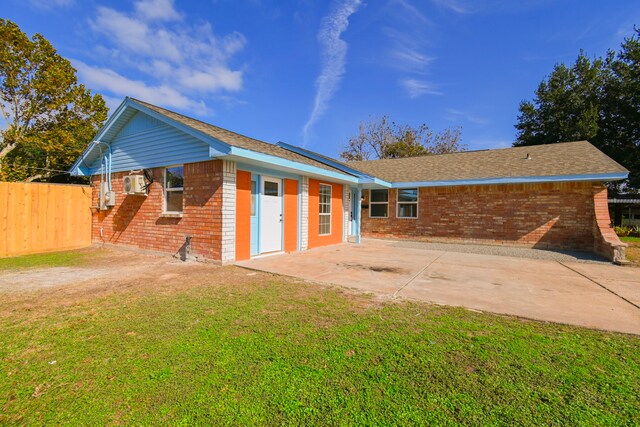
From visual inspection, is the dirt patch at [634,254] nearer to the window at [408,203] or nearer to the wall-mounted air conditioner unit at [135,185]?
the window at [408,203]

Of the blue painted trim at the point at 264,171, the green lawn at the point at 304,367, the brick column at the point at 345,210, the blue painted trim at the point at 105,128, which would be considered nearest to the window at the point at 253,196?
the blue painted trim at the point at 264,171

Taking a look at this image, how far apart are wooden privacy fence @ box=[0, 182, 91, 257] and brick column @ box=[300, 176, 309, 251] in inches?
306

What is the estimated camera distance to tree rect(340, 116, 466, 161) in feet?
106

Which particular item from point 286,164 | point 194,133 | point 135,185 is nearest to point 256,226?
point 286,164

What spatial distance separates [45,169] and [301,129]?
20.0 meters

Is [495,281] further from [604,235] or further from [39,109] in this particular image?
[39,109]

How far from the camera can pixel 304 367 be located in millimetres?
2676

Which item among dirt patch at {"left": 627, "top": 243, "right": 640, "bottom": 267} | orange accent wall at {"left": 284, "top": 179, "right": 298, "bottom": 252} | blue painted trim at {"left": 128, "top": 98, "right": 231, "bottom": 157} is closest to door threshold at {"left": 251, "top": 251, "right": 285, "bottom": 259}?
orange accent wall at {"left": 284, "top": 179, "right": 298, "bottom": 252}

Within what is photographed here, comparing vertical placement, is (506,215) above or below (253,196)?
below

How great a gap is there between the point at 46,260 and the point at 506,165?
16523mm

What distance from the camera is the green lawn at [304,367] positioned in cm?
209

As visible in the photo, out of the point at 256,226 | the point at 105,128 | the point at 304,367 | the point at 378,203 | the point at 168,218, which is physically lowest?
the point at 304,367

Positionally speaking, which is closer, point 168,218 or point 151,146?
point 168,218

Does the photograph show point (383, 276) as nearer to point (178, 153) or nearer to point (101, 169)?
point (178, 153)
